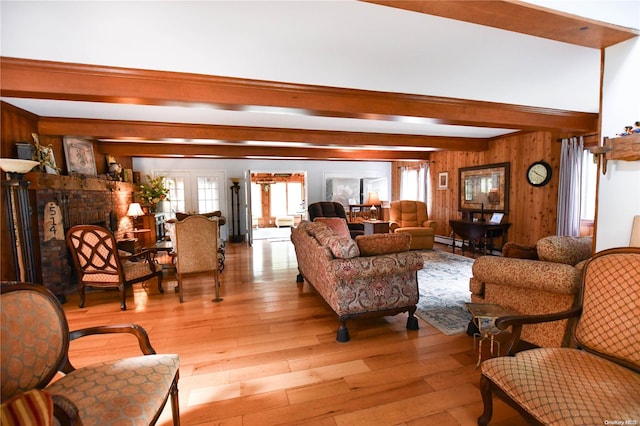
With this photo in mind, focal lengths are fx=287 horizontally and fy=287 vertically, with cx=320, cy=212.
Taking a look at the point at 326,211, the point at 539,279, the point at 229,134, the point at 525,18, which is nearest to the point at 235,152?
the point at 229,134

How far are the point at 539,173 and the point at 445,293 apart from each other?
3.27 m

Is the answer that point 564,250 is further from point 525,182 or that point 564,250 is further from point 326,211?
point 326,211

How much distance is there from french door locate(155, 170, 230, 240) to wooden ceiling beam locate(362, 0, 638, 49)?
7440mm

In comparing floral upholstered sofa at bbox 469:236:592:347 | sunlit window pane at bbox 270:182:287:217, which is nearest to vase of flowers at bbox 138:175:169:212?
sunlit window pane at bbox 270:182:287:217

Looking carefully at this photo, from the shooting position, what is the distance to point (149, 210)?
273 inches

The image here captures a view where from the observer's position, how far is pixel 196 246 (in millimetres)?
3561

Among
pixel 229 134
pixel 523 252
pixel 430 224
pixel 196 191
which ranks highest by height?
pixel 229 134

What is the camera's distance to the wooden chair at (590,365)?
114 cm

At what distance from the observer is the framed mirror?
5785 mm

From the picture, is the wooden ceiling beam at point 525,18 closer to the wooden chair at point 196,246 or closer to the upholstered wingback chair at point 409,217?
the wooden chair at point 196,246

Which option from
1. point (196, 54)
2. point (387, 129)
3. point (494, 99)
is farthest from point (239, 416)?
point (387, 129)

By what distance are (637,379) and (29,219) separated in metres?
5.05

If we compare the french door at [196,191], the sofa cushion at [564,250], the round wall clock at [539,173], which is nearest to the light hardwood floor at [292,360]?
the sofa cushion at [564,250]

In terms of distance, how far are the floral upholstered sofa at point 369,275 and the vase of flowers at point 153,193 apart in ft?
18.5
